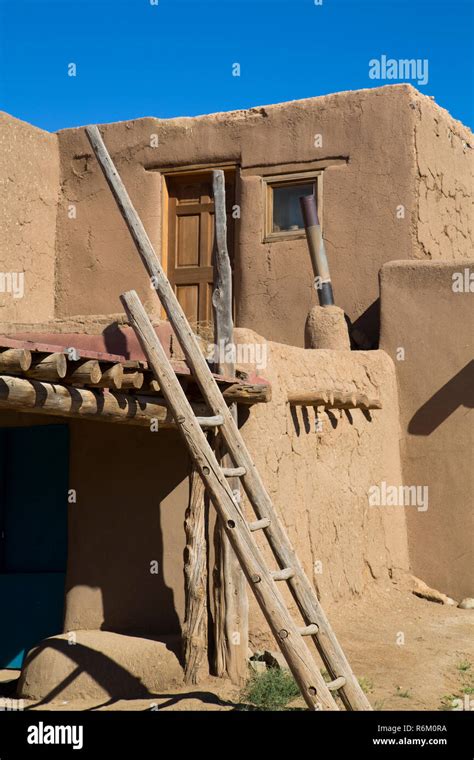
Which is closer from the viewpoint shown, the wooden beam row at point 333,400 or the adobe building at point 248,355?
the adobe building at point 248,355

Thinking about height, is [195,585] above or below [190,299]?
below

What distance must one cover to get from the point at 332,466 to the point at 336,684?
10.6 feet

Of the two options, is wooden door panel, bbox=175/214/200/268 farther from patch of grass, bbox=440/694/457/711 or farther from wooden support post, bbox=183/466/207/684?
patch of grass, bbox=440/694/457/711

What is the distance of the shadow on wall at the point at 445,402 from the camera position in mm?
9883

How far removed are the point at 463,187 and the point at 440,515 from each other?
12.8 ft

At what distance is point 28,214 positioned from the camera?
1179 centimetres

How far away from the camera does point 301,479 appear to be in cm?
855

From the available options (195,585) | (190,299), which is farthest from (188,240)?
(195,585)

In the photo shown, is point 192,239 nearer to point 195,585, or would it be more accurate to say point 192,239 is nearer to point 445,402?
point 445,402

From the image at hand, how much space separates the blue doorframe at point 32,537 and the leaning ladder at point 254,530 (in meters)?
2.31

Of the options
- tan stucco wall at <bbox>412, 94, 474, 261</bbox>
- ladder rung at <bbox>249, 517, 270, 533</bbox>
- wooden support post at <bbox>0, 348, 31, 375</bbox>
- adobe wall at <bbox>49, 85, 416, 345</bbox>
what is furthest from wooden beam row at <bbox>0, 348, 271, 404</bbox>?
tan stucco wall at <bbox>412, 94, 474, 261</bbox>

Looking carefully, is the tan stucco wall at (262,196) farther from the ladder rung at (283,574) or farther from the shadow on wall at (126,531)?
the ladder rung at (283,574)

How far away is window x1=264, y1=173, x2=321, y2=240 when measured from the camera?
Answer: 11297 millimetres

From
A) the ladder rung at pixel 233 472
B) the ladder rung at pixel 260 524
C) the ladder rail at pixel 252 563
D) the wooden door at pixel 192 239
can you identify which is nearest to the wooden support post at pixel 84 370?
the ladder rail at pixel 252 563
